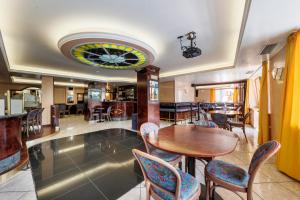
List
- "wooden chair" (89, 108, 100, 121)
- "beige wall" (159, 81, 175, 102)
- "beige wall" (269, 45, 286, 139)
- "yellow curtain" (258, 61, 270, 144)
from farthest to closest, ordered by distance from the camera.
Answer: "beige wall" (159, 81, 175, 102)
"wooden chair" (89, 108, 100, 121)
"yellow curtain" (258, 61, 270, 144)
"beige wall" (269, 45, 286, 139)

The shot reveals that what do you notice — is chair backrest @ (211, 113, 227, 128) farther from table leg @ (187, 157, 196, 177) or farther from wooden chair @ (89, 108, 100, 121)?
wooden chair @ (89, 108, 100, 121)

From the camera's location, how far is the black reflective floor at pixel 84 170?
6.13 feet

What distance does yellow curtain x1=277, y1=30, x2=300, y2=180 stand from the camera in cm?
214

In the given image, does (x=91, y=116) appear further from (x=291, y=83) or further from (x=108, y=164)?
(x=291, y=83)

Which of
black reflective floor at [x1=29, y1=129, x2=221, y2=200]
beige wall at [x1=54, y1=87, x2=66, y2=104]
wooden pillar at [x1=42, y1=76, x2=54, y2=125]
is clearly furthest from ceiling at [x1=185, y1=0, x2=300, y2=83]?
beige wall at [x1=54, y1=87, x2=66, y2=104]

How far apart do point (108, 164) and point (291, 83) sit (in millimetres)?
3691

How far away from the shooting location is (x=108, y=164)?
268 centimetres

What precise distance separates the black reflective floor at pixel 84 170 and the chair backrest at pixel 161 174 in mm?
1055

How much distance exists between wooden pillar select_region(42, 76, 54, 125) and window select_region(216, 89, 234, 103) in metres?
13.4

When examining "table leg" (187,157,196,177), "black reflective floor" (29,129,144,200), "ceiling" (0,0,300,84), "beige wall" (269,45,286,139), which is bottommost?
"black reflective floor" (29,129,144,200)

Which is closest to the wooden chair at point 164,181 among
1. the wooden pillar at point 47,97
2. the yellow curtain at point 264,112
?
the yellow curtain at point 264,112

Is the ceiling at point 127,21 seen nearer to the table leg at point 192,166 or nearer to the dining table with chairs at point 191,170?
the dining table with chairs at point 191,170

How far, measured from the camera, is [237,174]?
1.44 meters

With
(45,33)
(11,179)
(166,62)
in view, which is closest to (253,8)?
(166,62)
